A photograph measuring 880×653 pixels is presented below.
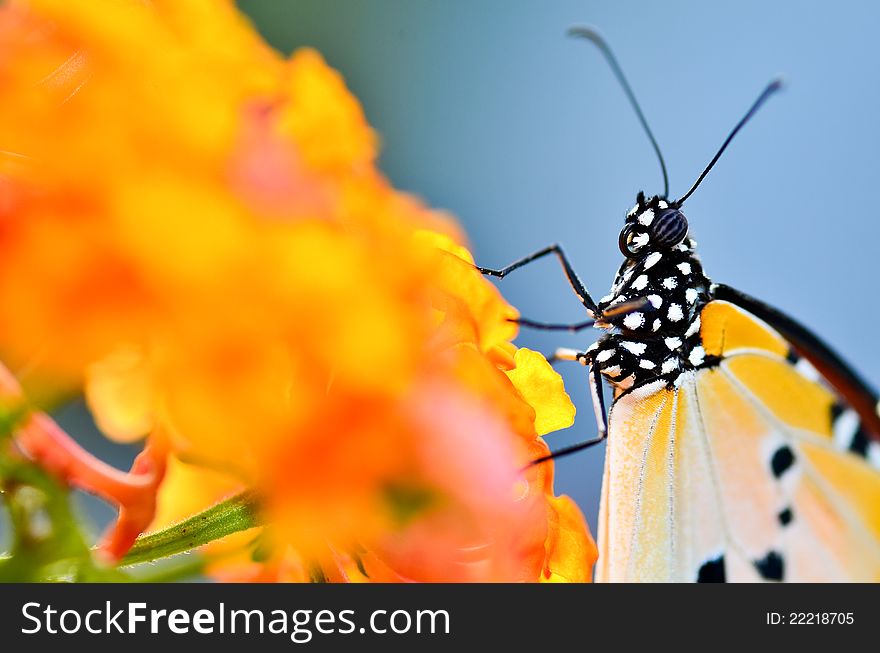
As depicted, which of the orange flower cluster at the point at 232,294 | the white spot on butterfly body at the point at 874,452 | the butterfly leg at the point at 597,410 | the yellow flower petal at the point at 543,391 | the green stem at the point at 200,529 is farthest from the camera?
the butterfly leg at the point at 597,410

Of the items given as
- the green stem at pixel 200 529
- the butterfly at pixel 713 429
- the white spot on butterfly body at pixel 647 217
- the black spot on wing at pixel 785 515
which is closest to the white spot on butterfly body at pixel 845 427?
the butterfly at pixel 713 429

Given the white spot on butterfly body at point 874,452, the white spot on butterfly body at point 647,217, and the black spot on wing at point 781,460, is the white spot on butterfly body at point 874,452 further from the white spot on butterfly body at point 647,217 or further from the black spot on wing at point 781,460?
the white spot on butterfly body at point 647,217

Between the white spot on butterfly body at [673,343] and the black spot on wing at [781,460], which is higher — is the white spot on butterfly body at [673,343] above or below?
above

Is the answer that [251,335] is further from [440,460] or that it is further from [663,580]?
[663,580]

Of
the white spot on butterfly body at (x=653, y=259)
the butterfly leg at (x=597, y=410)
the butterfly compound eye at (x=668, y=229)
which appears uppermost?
the butterfly compound eye at (x=668, y=229)

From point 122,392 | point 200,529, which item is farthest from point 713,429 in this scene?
point 122,392

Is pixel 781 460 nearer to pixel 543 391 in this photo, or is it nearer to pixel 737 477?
pixel 737 477
